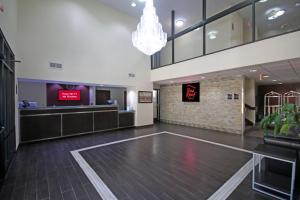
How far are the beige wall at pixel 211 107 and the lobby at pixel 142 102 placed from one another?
0.16ft

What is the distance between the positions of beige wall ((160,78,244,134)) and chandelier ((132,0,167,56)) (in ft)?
13.1

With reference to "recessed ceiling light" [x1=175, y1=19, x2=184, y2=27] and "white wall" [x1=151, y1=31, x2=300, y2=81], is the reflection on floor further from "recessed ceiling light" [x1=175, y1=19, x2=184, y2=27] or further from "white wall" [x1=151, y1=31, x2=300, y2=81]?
"recessed ceiling light" [x1=175, y1=19, x2=184, y2=27]

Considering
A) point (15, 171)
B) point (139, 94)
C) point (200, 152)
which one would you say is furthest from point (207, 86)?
point (15, 171)

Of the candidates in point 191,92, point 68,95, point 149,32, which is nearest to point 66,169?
point 149,32

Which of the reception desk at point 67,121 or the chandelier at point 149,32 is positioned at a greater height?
the chandelier at point 149,32

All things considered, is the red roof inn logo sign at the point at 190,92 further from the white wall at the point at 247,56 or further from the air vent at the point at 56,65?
the air vent at the point at 56,65

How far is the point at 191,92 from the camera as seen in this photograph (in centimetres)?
809

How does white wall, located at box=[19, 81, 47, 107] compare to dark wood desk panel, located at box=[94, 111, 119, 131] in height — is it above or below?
above

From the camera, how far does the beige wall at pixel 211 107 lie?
6410 mm

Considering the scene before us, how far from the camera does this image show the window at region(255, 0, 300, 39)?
18.5 feet

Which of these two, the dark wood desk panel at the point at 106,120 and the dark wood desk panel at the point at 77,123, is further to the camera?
the dark wood desk panel at the point at 106,120

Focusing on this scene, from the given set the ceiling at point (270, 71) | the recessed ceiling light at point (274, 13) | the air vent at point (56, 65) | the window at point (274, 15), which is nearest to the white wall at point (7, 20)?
the air vent at point (56, 65)

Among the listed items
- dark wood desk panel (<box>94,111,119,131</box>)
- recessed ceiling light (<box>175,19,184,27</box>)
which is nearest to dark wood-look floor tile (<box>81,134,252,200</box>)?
dark wood desk panel (<box>94,111,119,131</box>)

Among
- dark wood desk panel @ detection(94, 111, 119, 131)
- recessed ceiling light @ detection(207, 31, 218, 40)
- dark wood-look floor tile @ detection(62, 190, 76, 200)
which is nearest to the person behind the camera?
dark wood-look floor tile @ detection(62, 190, 76, 200)
